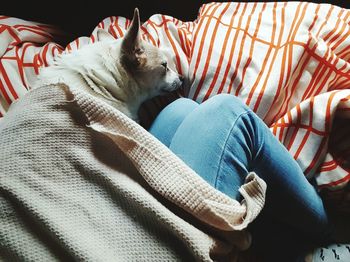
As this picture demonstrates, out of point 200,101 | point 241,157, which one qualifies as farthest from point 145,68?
point 241,157

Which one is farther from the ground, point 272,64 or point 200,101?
point 272,64

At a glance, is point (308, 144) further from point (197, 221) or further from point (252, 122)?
point (197, 221)

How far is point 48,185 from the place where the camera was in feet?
2.31

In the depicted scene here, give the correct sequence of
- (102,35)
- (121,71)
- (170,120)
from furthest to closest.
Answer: (102,35) < (121,71) < (170,120)

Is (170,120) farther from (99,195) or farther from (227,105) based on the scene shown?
(99,195)

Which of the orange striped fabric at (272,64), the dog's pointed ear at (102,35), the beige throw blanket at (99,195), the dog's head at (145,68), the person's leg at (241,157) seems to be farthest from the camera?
the dog's pointed ear at (102,35)

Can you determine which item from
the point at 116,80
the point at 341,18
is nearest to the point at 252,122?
the point at 116,80

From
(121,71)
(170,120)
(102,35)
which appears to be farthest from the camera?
(102,35)

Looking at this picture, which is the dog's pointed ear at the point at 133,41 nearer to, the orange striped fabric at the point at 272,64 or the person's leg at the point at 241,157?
the orange striped fabric at the point at 272,64

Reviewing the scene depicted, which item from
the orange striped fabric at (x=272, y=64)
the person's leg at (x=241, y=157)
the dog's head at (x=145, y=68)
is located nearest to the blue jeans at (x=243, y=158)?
the person's leg at (x=241, y=157)

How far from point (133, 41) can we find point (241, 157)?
1.63 ft

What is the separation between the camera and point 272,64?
3.67ft

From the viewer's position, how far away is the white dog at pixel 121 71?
3.55 ft

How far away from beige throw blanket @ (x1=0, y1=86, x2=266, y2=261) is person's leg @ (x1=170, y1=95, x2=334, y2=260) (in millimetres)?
57
